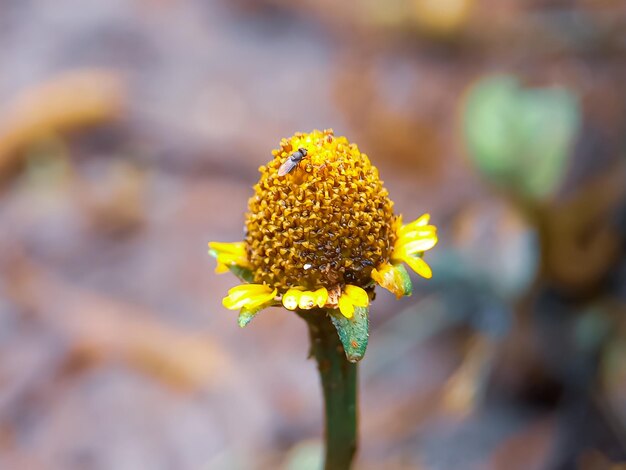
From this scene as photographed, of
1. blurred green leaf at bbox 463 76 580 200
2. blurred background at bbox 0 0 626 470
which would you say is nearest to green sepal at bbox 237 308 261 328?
blurred background at bbox 0 0 626 470

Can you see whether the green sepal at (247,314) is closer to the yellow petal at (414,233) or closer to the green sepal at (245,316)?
the green sepal at (245,316)

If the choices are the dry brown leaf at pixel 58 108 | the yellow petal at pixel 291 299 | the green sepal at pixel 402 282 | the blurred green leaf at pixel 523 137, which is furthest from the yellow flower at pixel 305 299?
the dry brown leaf at pixel 58 108

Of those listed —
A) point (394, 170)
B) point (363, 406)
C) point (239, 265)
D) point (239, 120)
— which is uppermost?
point (239, 120)

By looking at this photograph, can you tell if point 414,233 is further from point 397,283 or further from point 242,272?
point 242,272

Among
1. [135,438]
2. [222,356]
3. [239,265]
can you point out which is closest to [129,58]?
[222,356]

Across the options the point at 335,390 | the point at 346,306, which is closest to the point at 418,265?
the point at 346,306

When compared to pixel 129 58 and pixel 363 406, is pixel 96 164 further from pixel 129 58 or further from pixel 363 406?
pixel 363 406
